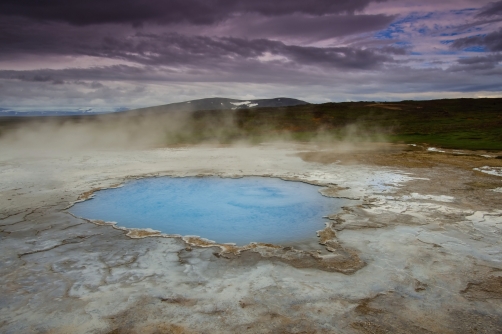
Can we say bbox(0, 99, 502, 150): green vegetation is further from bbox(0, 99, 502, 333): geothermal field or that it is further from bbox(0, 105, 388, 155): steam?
bbox(0, 99, 502, 333): geothermal field

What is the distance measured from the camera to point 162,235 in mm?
7438

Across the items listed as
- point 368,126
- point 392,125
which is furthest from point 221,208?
point 392,125

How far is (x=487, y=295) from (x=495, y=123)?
33.0 m

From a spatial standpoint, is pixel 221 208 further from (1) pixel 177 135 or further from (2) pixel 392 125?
(2) pixel 392 125

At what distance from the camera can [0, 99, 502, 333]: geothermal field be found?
445 centimetres

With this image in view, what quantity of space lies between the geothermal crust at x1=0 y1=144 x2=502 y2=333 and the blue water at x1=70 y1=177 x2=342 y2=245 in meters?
0.55

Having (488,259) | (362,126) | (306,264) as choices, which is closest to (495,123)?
(362,126)

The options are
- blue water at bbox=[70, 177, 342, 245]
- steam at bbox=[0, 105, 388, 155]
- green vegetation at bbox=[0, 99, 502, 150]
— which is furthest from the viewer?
green vegetation at bbox=[0, 99, 502, 150]

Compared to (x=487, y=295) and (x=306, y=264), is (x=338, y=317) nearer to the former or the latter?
(x=306, y=264)

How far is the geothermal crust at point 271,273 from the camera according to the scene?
435 centimetres

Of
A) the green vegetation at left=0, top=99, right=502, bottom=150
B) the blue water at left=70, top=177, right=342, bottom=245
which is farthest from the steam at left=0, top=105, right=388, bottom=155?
the blue water at left=70, top=177, right=342, bottom=245

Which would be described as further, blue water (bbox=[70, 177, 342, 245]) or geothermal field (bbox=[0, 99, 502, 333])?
blue water (bbox=[70, 177, 342, 245])

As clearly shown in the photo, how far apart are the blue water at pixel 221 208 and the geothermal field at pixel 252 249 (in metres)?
0.06

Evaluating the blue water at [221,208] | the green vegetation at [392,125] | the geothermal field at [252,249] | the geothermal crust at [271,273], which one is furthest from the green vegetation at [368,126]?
the geothermal crust at [271,273]
